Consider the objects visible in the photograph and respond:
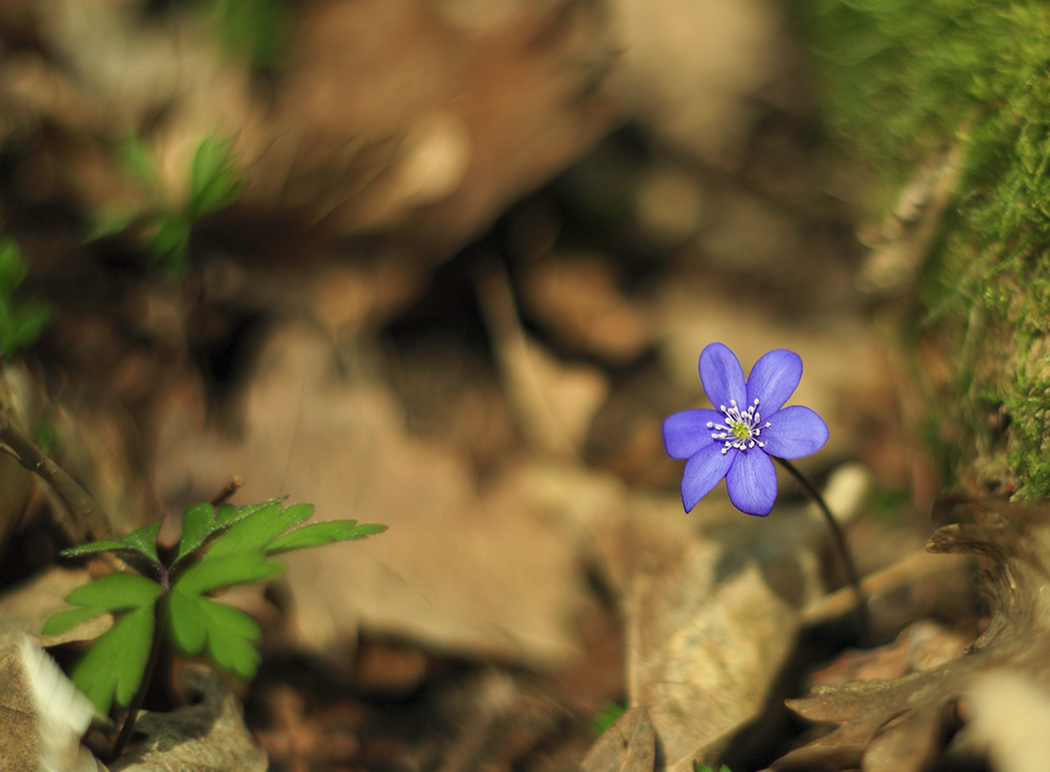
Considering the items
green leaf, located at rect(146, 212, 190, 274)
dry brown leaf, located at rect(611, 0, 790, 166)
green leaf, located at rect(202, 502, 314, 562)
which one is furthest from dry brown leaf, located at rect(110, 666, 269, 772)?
dry brown leaf, located at rect(611, 0, 790, 166)

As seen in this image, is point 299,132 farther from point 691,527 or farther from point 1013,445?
point 1013,445

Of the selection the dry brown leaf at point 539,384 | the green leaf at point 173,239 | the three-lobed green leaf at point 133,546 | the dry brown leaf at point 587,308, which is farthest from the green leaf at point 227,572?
the dry brown leaf at point 587,308

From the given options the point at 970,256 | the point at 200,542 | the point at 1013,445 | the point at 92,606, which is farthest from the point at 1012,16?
the point at 92,606

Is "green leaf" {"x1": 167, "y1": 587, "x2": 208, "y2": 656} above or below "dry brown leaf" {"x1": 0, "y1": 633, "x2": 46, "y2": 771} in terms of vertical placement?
above

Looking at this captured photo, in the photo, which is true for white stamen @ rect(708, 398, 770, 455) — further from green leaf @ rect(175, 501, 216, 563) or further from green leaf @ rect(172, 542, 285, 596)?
green leaf @ rect(175, 501, 216, 563)

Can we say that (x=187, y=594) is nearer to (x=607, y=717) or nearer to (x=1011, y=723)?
(x=607, y=717)

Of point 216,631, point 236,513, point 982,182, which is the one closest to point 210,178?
point 236,513

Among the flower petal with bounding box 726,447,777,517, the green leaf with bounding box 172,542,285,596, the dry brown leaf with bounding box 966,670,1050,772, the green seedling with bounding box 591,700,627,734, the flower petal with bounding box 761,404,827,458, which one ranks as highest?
the flower petal with bounding box 761,404,827,458
